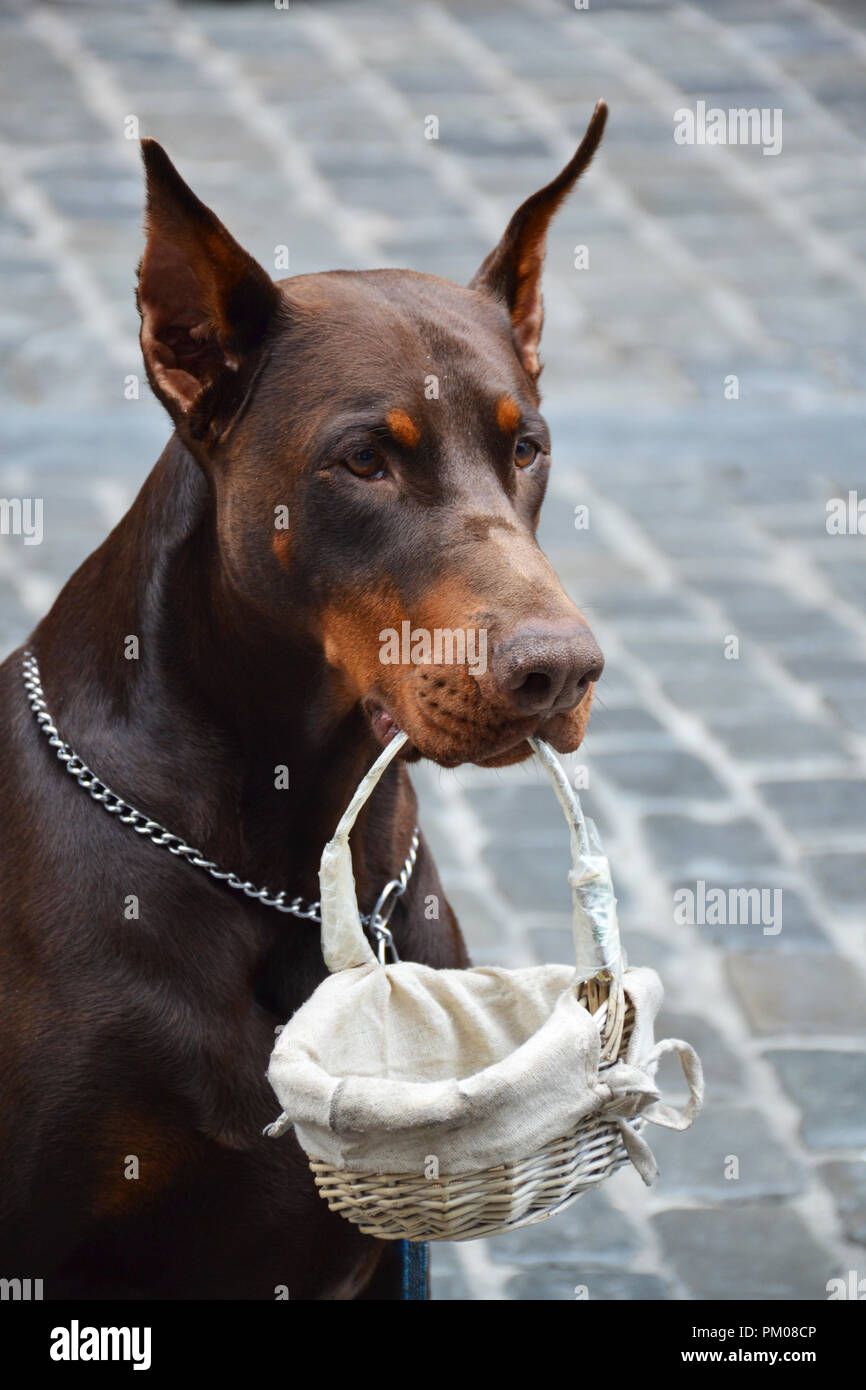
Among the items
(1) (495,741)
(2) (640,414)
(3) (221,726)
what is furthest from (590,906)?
(2) (640,414)

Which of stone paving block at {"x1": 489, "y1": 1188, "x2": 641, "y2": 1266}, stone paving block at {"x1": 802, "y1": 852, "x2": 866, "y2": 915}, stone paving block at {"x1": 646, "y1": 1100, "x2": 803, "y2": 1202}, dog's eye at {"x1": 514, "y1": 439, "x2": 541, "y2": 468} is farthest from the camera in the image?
stone paving block at {"x1": 802, "y1": 852, "x2": 866, "y2": 915}

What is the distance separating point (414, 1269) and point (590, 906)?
861mm

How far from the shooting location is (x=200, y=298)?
2.39 metres

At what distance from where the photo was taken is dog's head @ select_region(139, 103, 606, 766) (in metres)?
2.20

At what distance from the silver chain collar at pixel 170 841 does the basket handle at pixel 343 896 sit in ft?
0.61

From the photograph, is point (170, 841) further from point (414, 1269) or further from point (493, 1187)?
point (414, 1269)

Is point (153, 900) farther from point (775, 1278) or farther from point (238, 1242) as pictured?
point (775, 1278)

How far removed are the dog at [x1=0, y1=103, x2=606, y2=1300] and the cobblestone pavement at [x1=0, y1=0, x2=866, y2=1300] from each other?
107 cm

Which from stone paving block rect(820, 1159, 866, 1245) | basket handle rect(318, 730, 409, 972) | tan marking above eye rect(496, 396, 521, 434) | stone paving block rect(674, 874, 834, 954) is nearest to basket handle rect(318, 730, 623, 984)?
basket handle rect(318, 730, 409, 972)

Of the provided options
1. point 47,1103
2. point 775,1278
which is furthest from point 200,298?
point 775,1278

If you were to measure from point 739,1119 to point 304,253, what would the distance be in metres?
4.45

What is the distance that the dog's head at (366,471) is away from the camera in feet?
7.22

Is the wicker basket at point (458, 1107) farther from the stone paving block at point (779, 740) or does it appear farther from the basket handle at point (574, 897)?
the stone paving block at point (779, 740)

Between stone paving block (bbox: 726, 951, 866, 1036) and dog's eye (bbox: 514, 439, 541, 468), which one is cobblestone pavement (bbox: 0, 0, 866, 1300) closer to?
stone paving block (bbox: 726, 951, 866, 1036)
